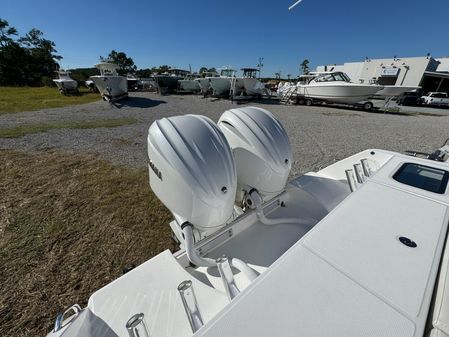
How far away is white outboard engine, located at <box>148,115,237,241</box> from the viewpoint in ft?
3.76

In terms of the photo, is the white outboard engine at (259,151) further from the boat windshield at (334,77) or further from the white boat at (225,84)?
the boat windshield at (334,77)

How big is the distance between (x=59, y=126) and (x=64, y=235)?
6.00m

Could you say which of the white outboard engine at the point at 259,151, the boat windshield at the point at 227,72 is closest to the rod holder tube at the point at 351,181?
the white outboard engine at the point at 259,151

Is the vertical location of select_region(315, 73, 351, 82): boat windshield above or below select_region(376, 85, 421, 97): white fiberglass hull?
above

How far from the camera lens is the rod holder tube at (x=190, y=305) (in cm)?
74

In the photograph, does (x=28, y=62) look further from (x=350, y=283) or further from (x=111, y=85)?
(x=350, y=283)

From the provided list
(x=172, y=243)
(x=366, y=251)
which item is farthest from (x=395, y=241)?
(x=172, y=243)

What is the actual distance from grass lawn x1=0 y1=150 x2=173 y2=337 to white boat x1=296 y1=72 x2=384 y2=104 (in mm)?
12230

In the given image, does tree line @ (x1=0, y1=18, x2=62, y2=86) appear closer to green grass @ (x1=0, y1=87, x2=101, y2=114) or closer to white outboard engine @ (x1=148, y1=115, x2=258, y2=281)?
green grass @ (x1=0, y1=87, x2=101, y2=114)

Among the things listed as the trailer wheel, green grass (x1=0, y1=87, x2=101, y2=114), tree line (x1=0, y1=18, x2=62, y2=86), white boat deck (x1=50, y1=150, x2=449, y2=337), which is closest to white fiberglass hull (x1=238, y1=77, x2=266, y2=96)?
the trailer wheel

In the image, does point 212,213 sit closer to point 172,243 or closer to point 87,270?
point 172,243

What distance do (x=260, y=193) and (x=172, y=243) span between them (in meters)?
1.08

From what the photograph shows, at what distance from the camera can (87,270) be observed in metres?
1.72

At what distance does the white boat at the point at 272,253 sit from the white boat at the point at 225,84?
43.3 ft
